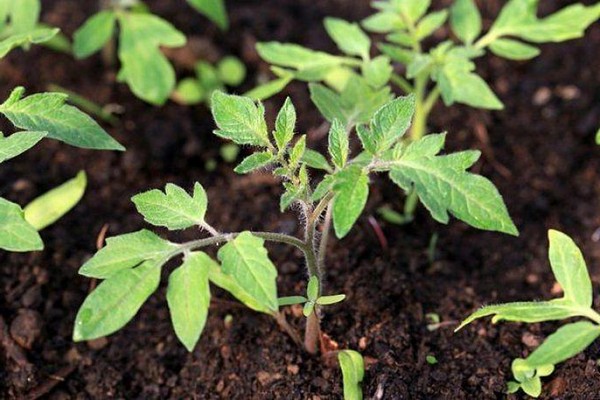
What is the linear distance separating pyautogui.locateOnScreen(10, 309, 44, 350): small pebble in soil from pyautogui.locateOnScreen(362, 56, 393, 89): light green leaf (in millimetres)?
1205

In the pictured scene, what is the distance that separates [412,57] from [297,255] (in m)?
0.72

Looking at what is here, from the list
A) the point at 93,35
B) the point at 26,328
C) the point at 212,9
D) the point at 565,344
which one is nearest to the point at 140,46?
the point at 93,35

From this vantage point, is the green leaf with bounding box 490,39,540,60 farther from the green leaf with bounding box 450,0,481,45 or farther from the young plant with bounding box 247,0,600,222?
the green leaf with bounding box 450,0,481,45

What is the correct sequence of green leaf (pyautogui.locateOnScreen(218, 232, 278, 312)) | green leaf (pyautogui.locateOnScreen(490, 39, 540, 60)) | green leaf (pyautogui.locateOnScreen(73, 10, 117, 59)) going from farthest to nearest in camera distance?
green leaf (pyautogui.locateOnScreen(73, 10, 117, 59)) → green leaf (pyautogui.locateOnScreen(490, 39, 540, 60)) → green leaf (pyautogui.locateOnScreen(218, 232, 278, 312))

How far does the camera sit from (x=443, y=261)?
8.36 ft

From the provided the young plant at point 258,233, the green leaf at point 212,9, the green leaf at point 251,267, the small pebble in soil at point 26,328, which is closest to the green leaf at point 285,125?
the young plant at point 258,233

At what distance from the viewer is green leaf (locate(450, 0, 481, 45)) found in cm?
273

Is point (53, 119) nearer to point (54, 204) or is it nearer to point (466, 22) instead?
point (54, 204)

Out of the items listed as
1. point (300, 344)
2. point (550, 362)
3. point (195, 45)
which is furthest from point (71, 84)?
point (550, 362)

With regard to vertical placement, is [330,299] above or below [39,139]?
below

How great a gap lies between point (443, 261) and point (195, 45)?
4.59ft

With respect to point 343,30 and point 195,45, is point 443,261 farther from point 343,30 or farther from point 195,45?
point 195,45

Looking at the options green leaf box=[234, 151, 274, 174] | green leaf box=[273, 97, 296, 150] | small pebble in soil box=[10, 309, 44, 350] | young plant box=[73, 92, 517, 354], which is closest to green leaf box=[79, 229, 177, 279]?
young plant box=[73, 92, 517, 354]

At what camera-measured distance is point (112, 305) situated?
5.54 feet
